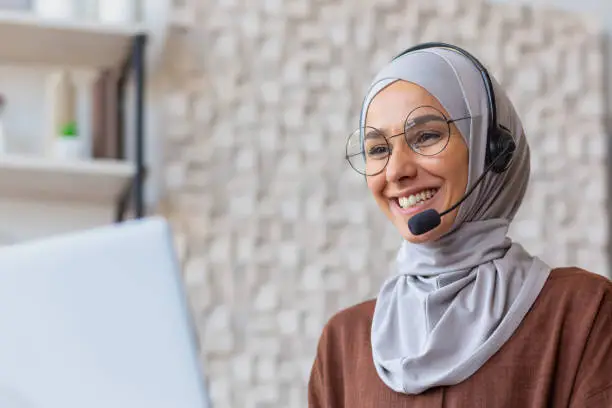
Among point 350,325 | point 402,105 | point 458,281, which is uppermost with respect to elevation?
point 402,105

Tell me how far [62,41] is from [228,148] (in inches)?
20.5

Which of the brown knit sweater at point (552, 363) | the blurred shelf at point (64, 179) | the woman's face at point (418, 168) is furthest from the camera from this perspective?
the blurred shelf at point (64, 179)

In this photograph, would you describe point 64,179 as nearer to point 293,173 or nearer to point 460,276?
point 293,173

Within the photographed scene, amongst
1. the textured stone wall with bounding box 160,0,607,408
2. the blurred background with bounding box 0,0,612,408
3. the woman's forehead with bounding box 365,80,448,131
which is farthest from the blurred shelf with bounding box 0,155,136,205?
the woman's forehead with bounding box 365,80,448,131

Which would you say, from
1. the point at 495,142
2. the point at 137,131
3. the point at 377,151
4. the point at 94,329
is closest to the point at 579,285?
the point at 495,142

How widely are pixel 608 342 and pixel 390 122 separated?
1.35 feet

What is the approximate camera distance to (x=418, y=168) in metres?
1.50

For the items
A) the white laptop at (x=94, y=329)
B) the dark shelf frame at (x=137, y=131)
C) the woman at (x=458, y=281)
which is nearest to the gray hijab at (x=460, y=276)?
the woman at (x=458, y=281)

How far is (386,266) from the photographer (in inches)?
121

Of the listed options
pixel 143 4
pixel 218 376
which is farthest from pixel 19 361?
pixel 143 4

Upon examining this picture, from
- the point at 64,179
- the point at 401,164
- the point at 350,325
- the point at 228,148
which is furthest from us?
the point at 228,148

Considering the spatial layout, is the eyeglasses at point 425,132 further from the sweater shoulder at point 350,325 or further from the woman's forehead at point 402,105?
the sweater shoulder at point 350,325

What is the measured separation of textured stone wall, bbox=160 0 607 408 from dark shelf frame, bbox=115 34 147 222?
0.11 m

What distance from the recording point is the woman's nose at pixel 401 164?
1494mm
